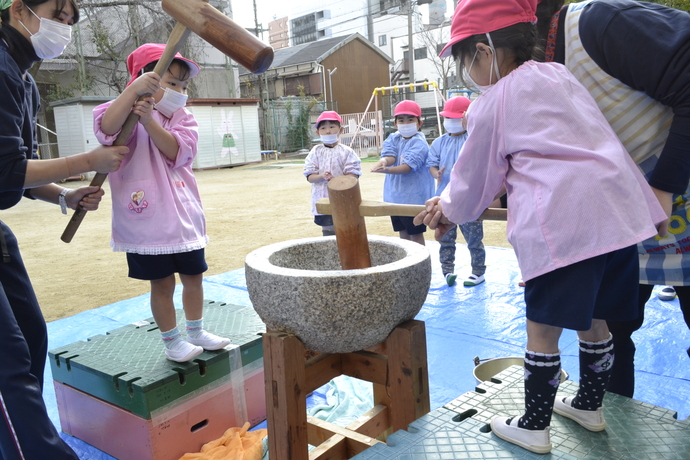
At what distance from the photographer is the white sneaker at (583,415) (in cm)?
172

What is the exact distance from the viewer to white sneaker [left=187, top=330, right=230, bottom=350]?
2.49 meters

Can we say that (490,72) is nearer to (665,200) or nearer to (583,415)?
(665,200)

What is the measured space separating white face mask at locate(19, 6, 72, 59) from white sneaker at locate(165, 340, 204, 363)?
1.25 m

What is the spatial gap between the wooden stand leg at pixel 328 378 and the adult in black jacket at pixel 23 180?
2.11 feet

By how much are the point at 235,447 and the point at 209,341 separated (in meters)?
0.48

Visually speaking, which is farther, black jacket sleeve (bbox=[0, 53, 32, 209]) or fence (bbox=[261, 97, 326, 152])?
fence (bbox=[261, 97, 326, 152])

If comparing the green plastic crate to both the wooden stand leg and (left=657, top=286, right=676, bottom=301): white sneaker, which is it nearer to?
the wooden stand leg

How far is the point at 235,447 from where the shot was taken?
7.55 ft

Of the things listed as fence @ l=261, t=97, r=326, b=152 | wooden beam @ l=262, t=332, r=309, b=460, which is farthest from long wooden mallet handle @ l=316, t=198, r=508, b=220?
fence @ l=261, t=97, r=326, b=152

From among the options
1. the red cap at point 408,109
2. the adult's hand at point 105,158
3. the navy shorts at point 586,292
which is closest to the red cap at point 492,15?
the navy shorts at point 586,292

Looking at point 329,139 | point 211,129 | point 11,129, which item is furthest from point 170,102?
point 211,129

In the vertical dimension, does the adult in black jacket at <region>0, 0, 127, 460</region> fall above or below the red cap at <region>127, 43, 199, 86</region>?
below

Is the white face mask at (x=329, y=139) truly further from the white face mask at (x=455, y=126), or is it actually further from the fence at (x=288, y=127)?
the fence at (x=288, y=127)

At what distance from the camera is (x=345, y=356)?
2125mm
